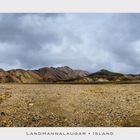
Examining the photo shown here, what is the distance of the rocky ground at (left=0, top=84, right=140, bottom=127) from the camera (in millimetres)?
14289

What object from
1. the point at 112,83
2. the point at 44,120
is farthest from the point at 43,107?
the point at 112,83

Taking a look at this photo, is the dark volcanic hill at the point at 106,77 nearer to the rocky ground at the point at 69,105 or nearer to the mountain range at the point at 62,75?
the mountain range at the point at 62,75

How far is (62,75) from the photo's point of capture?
1485 cm

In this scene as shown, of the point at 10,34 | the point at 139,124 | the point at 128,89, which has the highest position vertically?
the point at 10,34

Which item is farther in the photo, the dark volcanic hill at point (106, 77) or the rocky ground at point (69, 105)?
the dark volcanic hill at point (106, 77)

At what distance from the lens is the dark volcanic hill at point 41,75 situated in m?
14.8

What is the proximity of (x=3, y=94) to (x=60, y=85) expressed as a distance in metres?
1.93

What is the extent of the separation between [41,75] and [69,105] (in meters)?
1.43

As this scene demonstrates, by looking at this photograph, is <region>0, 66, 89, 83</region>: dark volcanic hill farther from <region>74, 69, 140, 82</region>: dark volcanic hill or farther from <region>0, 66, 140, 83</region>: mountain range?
<region>74, 69, 140, 82</region>: dark volcanic hill

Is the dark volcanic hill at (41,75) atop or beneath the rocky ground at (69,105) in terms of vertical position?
atop

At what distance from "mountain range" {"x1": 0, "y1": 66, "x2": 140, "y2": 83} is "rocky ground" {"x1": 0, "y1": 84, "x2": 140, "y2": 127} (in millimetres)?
235

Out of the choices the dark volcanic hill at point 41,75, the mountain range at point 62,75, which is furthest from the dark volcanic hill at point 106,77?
the dark volcanic hill at point 41,75

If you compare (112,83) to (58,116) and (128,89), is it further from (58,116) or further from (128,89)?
(58,116)

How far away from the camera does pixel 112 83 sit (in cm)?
1524
